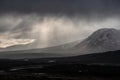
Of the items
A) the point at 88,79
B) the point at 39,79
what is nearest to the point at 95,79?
the point at 88,79

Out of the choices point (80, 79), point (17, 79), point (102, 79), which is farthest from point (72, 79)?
point (17, 79)

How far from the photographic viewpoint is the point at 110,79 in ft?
419

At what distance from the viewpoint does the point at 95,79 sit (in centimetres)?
12738

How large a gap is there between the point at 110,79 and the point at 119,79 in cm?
473

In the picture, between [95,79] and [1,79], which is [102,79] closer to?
[95,79]

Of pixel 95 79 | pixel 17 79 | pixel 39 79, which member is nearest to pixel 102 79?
pixel 95 79

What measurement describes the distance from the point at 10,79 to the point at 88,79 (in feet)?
114

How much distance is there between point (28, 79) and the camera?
121750 millimetres

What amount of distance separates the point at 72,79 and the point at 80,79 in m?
4.26

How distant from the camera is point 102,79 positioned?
420 ft

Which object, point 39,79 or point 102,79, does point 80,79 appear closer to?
point 102,79

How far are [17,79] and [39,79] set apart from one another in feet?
35.0

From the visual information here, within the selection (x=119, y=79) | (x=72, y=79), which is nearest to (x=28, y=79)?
(x=72, y=79)

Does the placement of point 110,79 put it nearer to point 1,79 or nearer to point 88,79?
point 88,79
